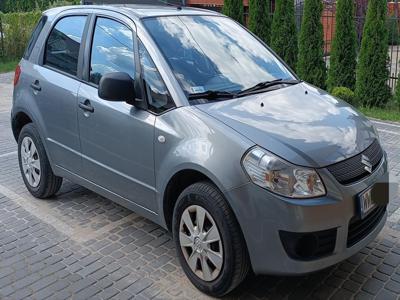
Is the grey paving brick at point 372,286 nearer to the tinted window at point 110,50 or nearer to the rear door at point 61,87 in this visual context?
the tinted window at point 110,50

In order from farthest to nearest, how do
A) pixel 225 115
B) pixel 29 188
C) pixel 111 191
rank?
pixel 29 188 → pixel 111 191 → pixel 225 115

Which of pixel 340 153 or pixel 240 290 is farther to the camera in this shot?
pixel 240 290

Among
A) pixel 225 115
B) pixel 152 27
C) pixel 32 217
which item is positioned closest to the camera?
pixel 225 115

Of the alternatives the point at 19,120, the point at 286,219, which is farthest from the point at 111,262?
the point at 19,120

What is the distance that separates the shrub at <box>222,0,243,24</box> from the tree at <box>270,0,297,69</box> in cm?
124

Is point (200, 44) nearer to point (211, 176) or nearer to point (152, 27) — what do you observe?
point (152, 27)

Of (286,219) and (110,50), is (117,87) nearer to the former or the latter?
(110,50)

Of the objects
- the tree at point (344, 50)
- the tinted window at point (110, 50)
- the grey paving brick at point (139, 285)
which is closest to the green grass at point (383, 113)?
the tree at point (344, 50)

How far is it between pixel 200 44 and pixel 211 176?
134cm

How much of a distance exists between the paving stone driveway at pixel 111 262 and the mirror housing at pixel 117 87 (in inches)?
51.0

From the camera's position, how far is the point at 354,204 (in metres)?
2.96

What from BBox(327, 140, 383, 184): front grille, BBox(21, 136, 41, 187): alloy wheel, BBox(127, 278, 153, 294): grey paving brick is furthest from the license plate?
BBox(21, 136, 41, 187): alloy wheel

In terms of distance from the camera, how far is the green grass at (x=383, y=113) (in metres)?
8.21

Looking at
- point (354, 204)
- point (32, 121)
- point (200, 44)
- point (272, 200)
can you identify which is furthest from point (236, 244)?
point (32, 121)
